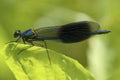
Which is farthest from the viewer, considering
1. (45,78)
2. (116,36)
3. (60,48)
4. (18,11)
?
(18,11)

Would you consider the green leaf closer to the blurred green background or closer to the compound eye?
the blurred green background

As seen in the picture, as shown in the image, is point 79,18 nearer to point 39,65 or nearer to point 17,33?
point 17,33

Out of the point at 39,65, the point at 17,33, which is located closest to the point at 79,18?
the point at 17,33

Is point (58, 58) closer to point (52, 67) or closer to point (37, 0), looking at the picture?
point (52, 67)

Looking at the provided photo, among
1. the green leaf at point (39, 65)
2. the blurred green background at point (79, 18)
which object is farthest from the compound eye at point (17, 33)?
the green leaf at point (39, 65)

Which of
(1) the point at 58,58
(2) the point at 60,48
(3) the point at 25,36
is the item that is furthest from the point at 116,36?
(1) the point at 58,58

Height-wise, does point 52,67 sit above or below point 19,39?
above
